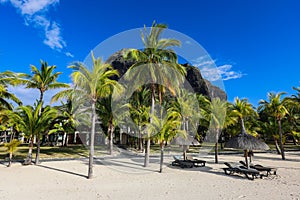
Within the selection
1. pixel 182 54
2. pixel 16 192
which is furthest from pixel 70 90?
pixel 182 54

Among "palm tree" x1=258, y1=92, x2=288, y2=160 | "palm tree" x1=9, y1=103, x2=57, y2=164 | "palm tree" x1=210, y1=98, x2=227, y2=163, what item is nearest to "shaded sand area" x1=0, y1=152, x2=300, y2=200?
"palm tree" x1=9, y1=103, x2=57, y2=164

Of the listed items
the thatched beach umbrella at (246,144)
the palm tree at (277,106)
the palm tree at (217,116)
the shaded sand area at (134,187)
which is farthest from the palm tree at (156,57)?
the palm tree at (277,106)

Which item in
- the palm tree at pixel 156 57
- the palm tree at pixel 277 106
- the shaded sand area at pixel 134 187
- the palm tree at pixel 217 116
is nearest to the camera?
the shaded sand area at pixel 134 187

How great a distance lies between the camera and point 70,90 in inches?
464

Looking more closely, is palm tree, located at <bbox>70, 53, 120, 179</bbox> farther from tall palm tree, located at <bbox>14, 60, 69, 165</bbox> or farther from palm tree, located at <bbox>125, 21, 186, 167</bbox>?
tall palm tree, located at <bbox>14, 60, 69, 165</bbox>

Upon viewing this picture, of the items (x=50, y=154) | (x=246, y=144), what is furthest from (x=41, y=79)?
(x=246, y=144)

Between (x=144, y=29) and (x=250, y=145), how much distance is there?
1028 centimetres

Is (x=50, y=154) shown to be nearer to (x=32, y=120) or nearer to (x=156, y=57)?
(x=32, y=120)

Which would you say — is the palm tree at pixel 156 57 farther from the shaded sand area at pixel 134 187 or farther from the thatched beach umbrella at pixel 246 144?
the thatched beach umbrella at pixel 246 144

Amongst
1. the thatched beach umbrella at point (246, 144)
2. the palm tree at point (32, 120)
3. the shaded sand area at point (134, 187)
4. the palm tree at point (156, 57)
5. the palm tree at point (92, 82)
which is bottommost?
the shaded sand area at point (134, 187)

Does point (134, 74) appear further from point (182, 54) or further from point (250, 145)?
point (250, 145)

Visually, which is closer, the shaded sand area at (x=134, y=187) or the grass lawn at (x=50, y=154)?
the shaded sand area at (x=134, y=187)

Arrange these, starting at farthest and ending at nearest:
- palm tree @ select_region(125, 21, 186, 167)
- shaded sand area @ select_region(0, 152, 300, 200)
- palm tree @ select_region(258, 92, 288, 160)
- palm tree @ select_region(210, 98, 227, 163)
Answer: palm tree @ select_region(258, 92, 288, 160), palm tree @ select_region(210, 98, 227, 163), palm tree @ select_region(125, 21, 186, 167), shaded sand area @ select_region(0, 152, 300, 200)

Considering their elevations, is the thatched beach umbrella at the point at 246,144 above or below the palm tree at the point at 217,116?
below
